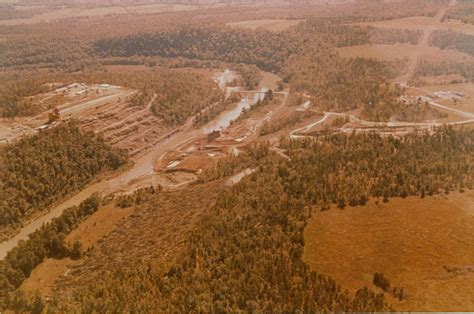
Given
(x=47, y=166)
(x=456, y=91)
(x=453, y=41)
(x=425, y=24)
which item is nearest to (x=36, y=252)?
(x=47, y=166)

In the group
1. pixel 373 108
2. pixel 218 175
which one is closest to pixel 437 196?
pixel 218 175

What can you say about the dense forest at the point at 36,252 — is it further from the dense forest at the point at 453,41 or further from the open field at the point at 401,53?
the dense forest at the point at 453,41

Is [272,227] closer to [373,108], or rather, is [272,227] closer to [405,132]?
[405,132]

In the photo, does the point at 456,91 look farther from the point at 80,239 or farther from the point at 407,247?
the point at 80,239

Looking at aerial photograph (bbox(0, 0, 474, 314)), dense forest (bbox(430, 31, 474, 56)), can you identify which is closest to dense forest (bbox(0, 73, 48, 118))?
aerial photograph (bbox(0, 0, 474, 314))

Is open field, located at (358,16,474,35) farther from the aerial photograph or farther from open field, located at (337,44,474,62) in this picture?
open field, located at (337,44,474,62)

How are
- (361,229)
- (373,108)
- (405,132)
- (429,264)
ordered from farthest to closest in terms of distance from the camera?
(373,108)
(405,132)
(361,229)
(429,264)
